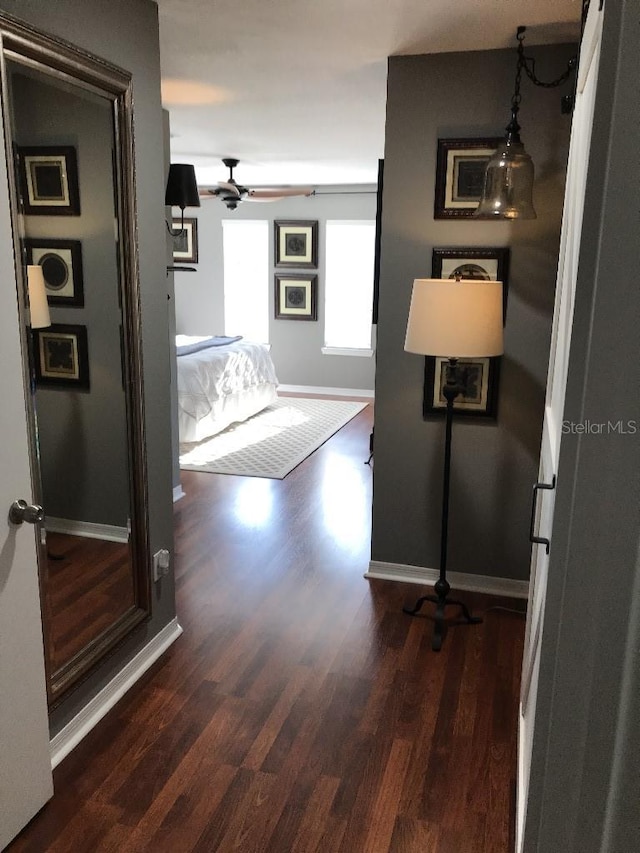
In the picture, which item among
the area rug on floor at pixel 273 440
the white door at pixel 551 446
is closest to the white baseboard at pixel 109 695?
the white door at pixel 551 446

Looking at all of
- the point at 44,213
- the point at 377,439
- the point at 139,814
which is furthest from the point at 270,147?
the point at 139,814

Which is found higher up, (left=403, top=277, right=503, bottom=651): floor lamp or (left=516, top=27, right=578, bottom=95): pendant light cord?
(left=516, top=27, right=578, bottom=95): pendant light cord

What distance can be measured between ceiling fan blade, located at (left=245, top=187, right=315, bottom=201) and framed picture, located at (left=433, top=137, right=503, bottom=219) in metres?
3.81

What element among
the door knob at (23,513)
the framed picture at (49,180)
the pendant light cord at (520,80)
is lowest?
the door knob at (23,513)

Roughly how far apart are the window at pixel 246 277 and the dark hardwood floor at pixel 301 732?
4971mm

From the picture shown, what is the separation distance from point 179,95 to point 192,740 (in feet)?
10.3

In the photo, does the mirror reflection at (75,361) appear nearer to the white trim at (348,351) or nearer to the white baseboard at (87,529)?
the white baseboard at (87,529)

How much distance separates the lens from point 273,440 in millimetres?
5922

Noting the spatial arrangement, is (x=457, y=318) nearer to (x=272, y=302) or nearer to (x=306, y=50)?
(x=306, y=50)

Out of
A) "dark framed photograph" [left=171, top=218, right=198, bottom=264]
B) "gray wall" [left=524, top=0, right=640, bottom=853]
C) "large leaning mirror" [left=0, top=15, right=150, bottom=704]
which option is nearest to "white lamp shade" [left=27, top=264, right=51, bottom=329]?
"large leaning mirror" [left=0, top=15, right=150, bottom=704]

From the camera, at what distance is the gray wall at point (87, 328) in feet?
5.99

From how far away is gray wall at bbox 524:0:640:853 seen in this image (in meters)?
0.66

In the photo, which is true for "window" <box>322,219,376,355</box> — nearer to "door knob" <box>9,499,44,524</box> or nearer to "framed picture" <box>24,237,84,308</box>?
"framed picture" <box>24,237,84,308</box>

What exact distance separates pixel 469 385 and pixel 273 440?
3.10 m
